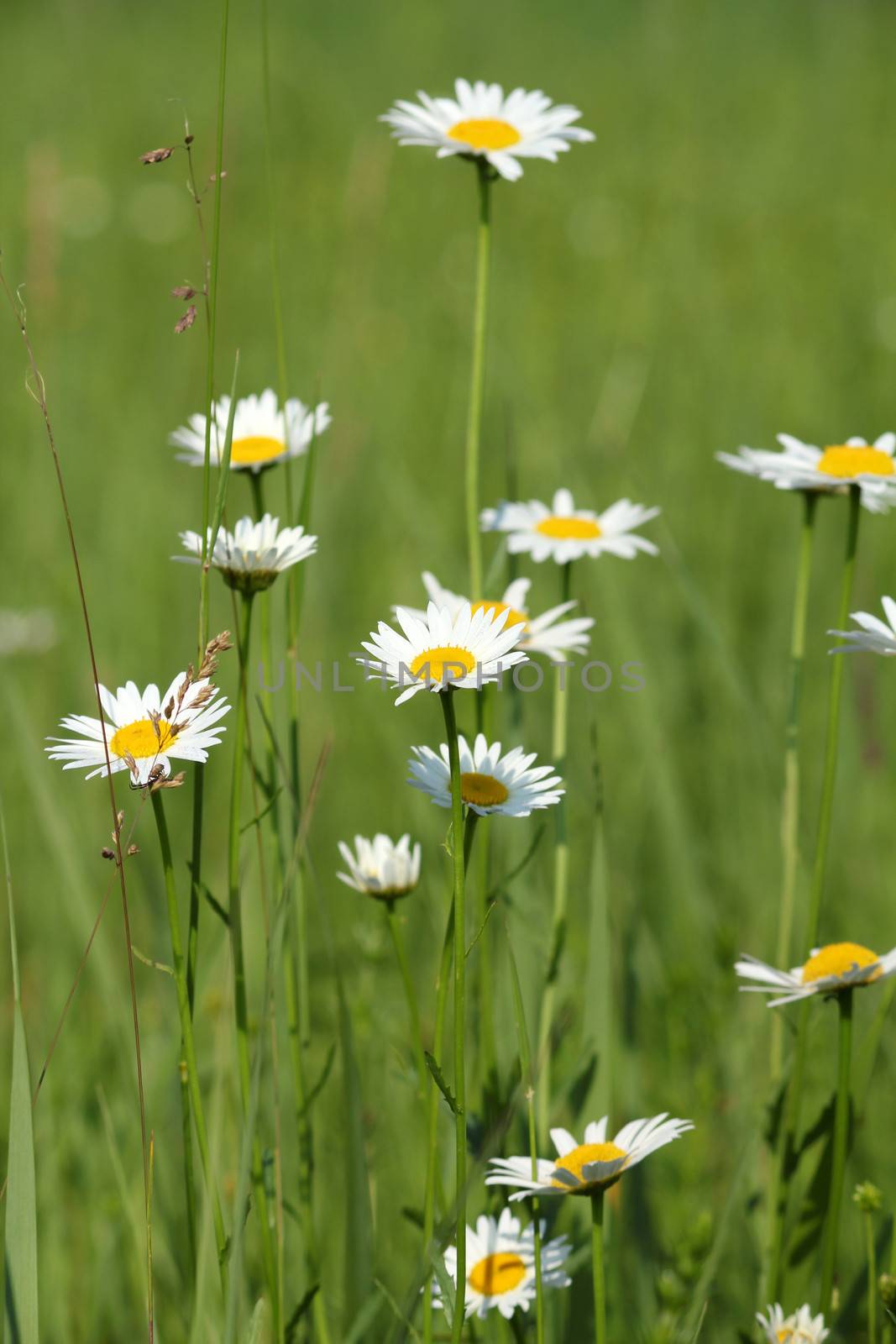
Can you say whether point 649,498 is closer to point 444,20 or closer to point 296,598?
point 296,598

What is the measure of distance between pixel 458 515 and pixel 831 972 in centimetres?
181

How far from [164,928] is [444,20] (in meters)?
5.83

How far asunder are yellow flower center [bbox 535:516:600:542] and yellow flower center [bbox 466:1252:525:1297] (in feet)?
Answer: 1.79

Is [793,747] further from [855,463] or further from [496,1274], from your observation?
[496,1274]

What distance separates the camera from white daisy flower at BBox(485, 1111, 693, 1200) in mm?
674

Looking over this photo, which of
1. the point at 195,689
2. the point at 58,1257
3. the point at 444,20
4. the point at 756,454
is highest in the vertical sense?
the point at 444,20

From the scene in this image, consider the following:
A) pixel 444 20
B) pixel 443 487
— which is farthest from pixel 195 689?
pixel 444 20

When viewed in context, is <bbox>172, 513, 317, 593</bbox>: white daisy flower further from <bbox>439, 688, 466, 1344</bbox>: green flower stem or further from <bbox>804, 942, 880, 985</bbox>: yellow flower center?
<bbox>804, 942, 880, 985</bbox>: yellow flower center

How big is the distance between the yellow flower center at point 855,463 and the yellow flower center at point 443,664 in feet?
1.30

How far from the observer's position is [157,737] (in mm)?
676

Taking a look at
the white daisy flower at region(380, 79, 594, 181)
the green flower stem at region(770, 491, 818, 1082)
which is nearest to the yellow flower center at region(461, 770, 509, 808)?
the green flower stem at region(770, 491, 818, 1082)

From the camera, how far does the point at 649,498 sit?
60.3 inches

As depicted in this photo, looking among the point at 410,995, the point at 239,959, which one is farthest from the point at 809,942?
the point at 239,959

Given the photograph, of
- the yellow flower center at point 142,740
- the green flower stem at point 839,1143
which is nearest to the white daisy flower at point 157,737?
the yellow flower center at point 142,740
